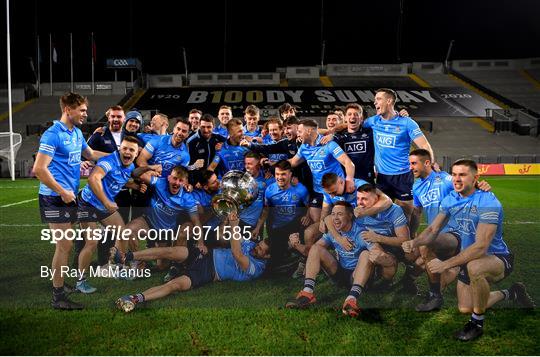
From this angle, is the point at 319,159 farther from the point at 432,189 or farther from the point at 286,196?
the point at 432,189

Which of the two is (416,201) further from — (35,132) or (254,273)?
(35,132)

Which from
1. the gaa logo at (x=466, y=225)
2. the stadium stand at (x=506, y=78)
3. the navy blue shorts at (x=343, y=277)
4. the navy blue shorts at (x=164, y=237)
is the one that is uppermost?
the stadium stand at (x=506, y=78)

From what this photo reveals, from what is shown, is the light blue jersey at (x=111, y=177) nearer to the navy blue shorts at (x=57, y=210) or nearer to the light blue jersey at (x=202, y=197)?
the navy blue shorts at (x=57, y=210)

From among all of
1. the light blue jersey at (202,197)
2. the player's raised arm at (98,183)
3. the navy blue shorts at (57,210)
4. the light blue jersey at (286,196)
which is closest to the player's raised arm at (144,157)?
the player's raised arm at (98,183)

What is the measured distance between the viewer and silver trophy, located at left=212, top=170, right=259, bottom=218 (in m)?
4.38

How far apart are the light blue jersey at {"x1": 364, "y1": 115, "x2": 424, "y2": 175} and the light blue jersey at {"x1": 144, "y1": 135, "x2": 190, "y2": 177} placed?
2317 mm

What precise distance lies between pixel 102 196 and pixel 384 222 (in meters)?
2.60

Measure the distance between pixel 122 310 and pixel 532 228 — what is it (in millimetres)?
6619

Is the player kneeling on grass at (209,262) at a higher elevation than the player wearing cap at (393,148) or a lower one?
lower

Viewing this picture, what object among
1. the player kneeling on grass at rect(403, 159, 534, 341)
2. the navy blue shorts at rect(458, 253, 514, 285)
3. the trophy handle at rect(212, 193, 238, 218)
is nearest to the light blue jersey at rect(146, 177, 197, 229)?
the trophy handle at rect(212, 193, 238, 218)

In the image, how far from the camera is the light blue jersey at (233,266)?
451 cm

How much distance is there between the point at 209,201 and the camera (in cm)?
455

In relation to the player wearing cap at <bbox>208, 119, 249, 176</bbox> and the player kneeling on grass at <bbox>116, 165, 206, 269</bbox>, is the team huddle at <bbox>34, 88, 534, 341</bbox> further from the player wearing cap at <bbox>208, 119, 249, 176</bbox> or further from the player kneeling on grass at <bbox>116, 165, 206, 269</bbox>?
the player wearing cap at <bbox>208, 119, 249, 176</bbox>

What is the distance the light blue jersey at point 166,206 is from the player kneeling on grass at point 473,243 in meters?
1.92
